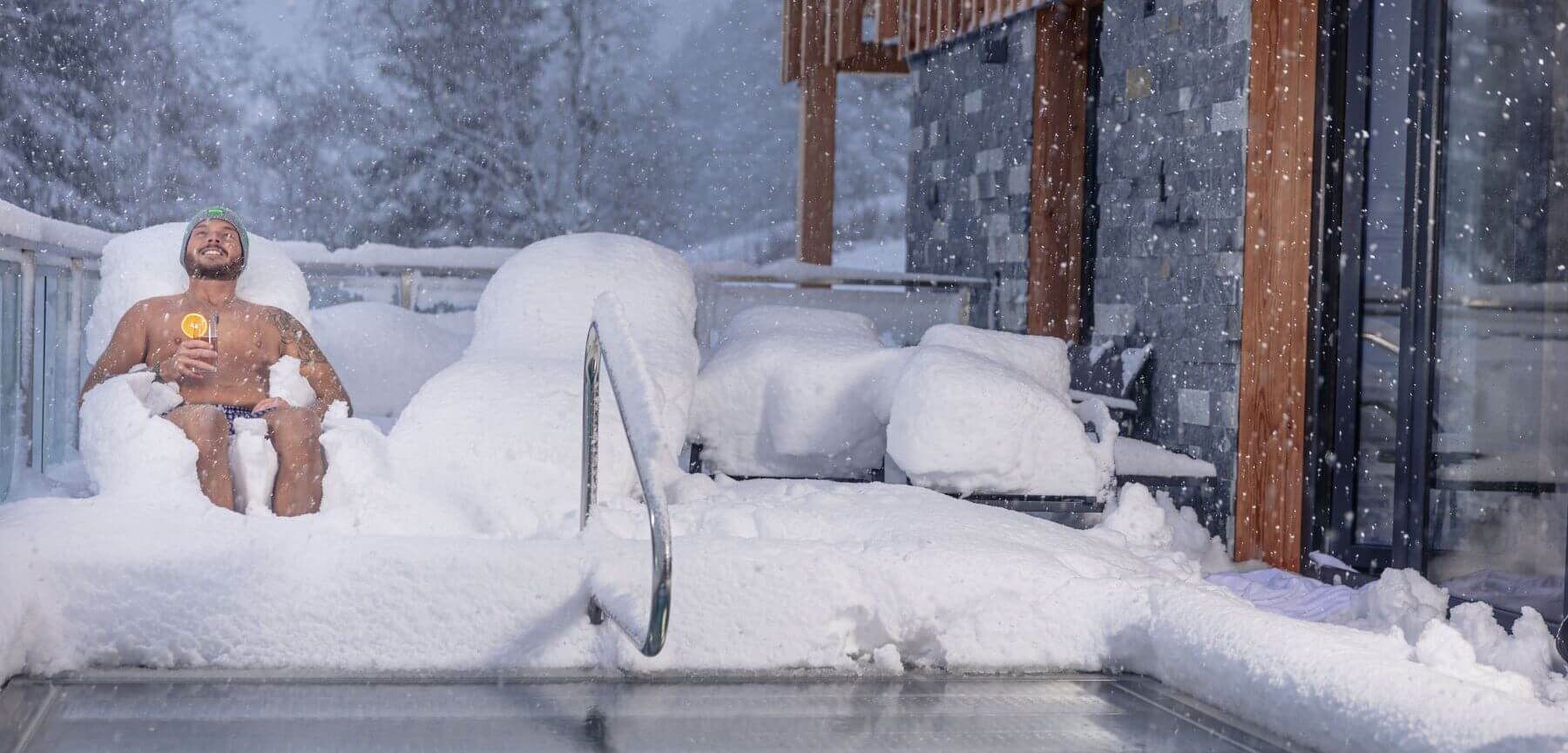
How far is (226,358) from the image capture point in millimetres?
4988

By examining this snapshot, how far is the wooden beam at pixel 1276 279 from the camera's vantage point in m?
5.71

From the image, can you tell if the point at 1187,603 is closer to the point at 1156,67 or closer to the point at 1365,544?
the point at 1365,544

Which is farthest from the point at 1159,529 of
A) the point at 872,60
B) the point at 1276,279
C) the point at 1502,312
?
the point at 872,60

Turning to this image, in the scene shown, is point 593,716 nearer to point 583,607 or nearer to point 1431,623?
point 583,607

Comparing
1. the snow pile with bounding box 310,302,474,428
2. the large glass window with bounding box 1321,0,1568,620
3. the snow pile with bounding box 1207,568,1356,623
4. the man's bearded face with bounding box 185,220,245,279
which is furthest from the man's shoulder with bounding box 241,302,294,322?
the large glass window with bounding box 1321,0,1568,620

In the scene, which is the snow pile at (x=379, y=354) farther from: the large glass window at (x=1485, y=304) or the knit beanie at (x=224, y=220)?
the large glass window at (x=1485, y=304)

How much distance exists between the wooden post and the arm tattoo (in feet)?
20.6

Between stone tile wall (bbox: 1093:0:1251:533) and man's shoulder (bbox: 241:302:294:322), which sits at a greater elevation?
stone tile wall (bbox: 1093:0:1251:533)

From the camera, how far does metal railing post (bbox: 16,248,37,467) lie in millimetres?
5551

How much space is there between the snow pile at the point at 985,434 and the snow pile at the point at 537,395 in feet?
2.82

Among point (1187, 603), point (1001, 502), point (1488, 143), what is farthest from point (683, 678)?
point (1488, 143)

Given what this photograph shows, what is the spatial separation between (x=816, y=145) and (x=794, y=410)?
5.65 m

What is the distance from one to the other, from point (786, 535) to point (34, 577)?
1.91 m

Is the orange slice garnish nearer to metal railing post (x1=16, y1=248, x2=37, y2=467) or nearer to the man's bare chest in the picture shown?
the man's bare chest
